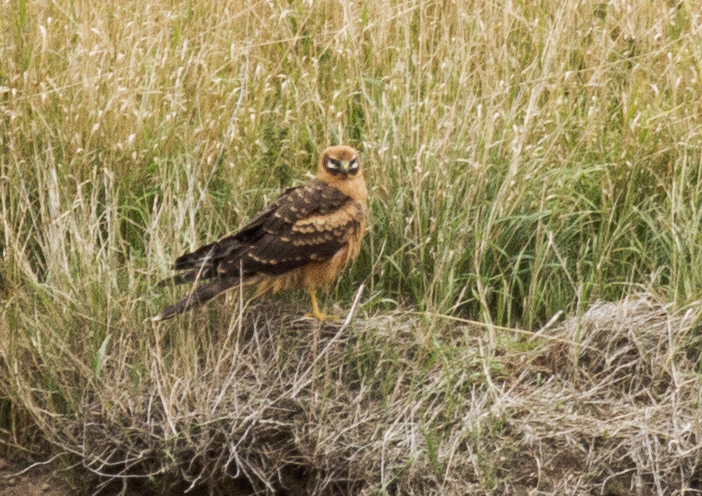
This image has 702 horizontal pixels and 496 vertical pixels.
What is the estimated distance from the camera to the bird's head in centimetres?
426

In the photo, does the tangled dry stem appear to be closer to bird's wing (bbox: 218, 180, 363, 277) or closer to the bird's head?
bird's wing (bbox: 218, 180, 363, 277)

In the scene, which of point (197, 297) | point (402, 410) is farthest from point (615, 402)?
point (197, 297)

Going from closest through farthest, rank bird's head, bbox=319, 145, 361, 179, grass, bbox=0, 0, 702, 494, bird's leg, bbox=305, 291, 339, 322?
grass, bbox=0, 0, 702, 494 < bird's leg, bbox=305, 291, 339, 322 < bird's head, bbox=319, 145, 361, 179

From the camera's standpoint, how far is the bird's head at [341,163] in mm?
4262

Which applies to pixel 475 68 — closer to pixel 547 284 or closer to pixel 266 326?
pixel 547 284

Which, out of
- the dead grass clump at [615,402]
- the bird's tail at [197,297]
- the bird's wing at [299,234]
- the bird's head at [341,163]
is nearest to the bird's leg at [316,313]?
the bird's wing at [299,234]

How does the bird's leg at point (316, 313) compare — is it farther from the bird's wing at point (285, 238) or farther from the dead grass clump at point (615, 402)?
the dead grass clump at point (615, 402)

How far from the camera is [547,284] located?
4293 mm

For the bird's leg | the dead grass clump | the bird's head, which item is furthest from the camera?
the bird's head

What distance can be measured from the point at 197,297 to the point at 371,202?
35.5 inches

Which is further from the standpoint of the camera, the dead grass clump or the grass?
the grass

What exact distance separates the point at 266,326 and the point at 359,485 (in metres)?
0.65

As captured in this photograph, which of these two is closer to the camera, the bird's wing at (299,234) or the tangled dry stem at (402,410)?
the tangled dry stem at (402,410)

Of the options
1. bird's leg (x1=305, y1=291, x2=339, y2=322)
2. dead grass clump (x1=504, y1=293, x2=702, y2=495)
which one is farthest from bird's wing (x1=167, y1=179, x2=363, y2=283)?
dead grass clump (x1=504, y1=293, x2=702, y2=495)
